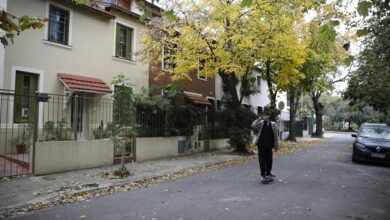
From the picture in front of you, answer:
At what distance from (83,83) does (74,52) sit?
141cm

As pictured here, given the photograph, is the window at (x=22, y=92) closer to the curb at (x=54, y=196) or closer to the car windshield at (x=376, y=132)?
the curb at (x=54, y=196)

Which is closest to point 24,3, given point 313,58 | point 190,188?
point 190,188

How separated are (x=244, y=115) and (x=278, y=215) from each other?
11372 millimetres

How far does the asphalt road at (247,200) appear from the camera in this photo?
627cm

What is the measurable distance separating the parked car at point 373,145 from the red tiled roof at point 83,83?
1012 centimetres

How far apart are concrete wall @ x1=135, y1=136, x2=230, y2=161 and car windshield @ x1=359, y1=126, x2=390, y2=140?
706cm

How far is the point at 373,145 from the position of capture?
13664mm

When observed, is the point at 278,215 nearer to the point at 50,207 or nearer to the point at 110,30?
the point at 50,207

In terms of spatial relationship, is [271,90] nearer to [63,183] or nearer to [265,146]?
[265,146]

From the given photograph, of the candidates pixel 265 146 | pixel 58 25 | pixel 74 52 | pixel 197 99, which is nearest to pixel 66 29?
pixel 58 25


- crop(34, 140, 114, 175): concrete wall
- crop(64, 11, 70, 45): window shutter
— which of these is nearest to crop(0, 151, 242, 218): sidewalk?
crop(34, 140, 114, 175): concrete wall

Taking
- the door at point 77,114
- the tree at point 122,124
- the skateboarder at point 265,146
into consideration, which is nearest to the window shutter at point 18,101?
the door at point 77,114

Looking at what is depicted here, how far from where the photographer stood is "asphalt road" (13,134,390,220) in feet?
20.6

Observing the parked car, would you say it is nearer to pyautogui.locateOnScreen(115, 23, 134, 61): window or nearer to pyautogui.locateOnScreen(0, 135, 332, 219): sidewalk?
pyautogui.locateOnScreen(0, 135, 332, 219): sidewalk
